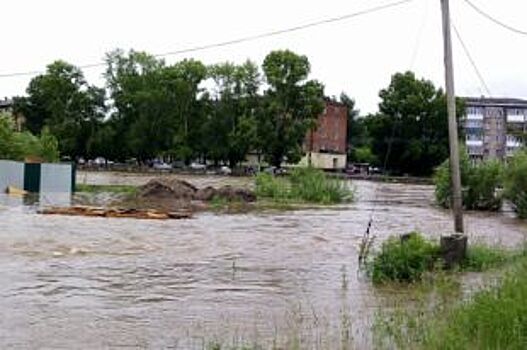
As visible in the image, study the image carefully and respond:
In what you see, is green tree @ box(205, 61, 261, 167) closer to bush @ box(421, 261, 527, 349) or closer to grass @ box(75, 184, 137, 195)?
grass @ box(75, 184, 137, 195)

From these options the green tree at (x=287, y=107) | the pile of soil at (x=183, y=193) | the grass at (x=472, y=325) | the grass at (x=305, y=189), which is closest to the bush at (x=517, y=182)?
the grass at (x=305, y=189)

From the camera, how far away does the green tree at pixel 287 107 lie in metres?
109

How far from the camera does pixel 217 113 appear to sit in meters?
116

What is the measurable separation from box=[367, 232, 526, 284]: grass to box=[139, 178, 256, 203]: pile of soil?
3436 centimetres

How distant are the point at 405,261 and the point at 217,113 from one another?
97.9 metres

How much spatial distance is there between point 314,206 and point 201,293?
37178 mm

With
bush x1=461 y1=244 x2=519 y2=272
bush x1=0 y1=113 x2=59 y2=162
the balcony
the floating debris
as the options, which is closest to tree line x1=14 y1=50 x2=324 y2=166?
bush x1=0 y1=113 x2=59 y2=162

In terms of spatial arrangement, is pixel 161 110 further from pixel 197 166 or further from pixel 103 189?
pixel 103 189

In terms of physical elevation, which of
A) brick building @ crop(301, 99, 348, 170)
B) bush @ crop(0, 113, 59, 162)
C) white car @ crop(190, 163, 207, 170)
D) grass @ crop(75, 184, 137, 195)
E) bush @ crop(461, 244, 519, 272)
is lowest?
grass @ crop(75, 184, 137, 195)

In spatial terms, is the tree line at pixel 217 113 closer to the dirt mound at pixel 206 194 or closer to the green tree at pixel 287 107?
the green tree at pixel 287 107

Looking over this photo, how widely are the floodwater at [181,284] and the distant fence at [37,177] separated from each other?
671 inches

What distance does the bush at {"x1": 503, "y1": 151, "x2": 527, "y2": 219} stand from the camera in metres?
48.9

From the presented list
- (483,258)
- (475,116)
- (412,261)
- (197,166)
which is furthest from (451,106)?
(475,116)

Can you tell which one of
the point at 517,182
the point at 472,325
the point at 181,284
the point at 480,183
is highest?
the point at 517,182
